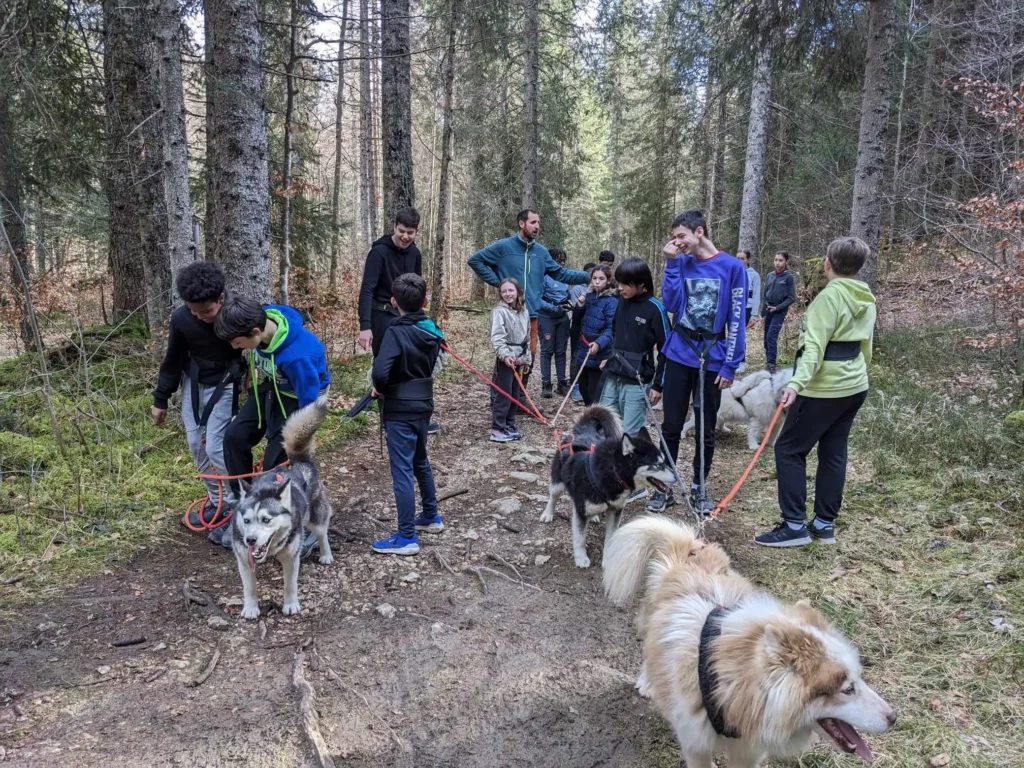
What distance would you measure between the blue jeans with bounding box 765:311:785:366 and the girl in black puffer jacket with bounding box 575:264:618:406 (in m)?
3.83

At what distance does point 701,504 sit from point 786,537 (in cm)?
65

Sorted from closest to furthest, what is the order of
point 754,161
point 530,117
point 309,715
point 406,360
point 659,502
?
point 309,715
point 406,360
point 659,502
point 754,161
point 530,117

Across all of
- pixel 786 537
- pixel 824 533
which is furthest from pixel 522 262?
pixel 824 533

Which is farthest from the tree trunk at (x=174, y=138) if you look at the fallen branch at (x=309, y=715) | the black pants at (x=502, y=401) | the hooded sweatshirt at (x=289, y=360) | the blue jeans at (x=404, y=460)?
the fallen branch at (x=309, y=715)

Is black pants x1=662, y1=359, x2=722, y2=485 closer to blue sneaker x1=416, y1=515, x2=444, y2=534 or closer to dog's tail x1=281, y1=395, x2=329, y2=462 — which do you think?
blue sneaker x1=416, y1=515, x2=444, y2=534

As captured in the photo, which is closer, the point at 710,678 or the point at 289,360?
the point at 710,678

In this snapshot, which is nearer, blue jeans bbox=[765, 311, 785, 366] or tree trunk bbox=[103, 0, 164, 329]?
tree trunk bbox=[103, 0, 164, 329]

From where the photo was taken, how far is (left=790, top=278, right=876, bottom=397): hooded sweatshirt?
379 cm

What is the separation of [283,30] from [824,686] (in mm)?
10871

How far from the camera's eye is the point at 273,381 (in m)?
4.05

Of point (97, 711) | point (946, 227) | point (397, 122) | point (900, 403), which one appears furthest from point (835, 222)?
point (97, 711)

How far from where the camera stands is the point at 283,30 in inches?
357

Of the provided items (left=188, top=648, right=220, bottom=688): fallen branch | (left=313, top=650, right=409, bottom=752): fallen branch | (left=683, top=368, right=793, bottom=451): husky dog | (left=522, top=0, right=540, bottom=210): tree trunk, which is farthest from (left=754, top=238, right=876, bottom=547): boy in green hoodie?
(left=522, top=0, right=540, bottom=210): tree trunk

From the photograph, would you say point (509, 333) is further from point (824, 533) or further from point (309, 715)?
point (309, 715)
